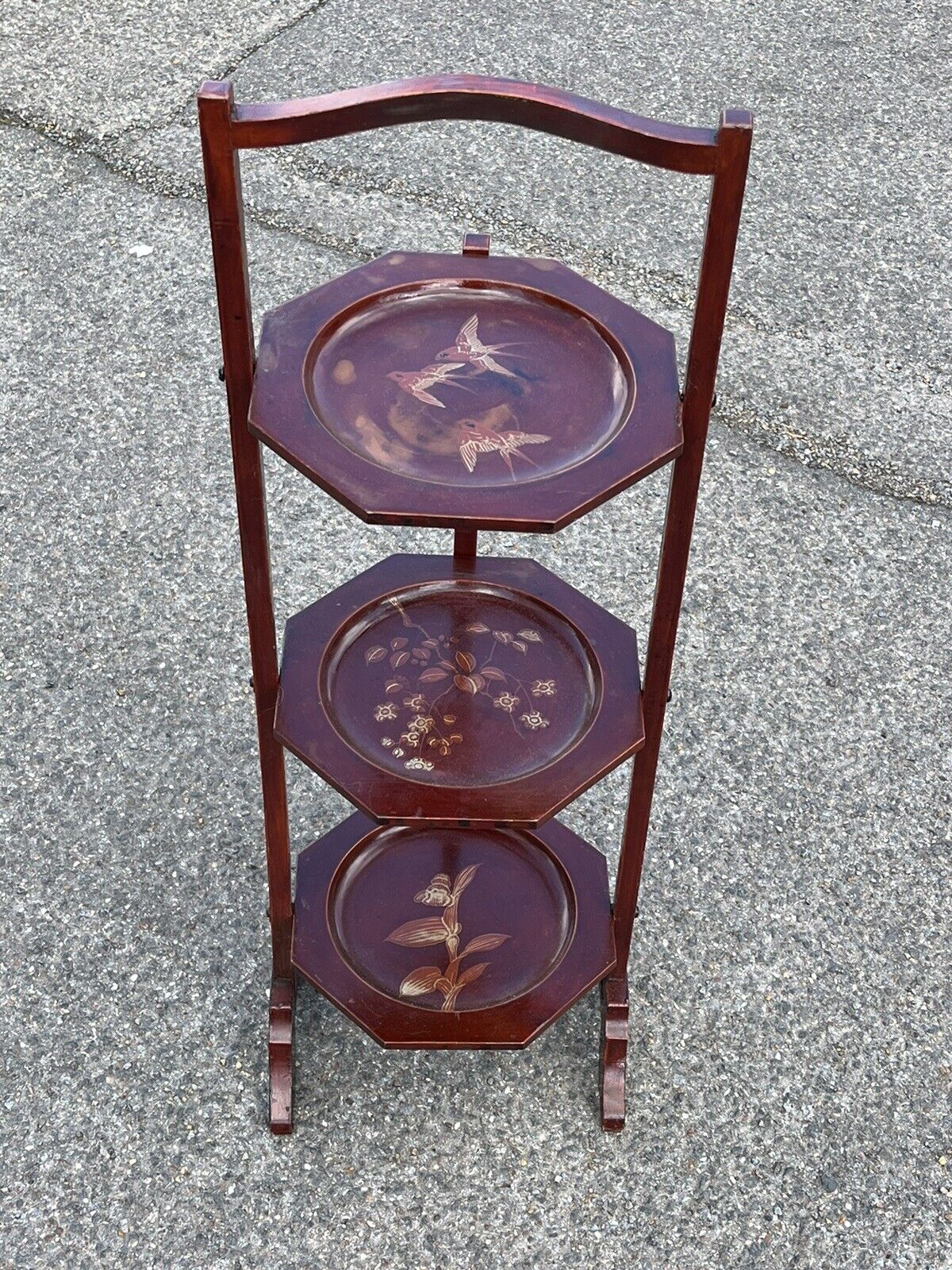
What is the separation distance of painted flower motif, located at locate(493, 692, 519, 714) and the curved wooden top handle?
0.69 m

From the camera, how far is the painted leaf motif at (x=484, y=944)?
6.64ft

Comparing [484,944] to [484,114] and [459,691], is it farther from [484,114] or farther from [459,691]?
[484,114]

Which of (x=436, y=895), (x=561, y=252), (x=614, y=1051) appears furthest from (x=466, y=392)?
(x=561, y=252)

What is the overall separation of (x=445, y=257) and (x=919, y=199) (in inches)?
93.1

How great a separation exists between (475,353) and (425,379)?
0.22ft

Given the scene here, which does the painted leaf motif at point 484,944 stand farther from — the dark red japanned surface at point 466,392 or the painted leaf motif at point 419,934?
the dark red japanned surface at point 466,392

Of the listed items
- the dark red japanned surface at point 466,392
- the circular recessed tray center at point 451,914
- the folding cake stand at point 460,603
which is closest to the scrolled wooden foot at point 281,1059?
the folding cake stand at point 460,603

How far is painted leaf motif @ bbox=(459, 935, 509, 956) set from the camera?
6.64 feet

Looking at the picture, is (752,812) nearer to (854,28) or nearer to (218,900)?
(218,900)

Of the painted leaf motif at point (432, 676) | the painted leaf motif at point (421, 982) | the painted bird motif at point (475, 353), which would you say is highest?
the painted bird motif at point (475, 353)

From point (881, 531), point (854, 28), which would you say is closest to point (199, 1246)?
point (881, 531)

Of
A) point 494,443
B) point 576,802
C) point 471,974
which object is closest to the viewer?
→ point 494,443

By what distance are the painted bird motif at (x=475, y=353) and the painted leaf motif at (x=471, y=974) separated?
848 millimetres

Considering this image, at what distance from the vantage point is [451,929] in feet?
6.71
